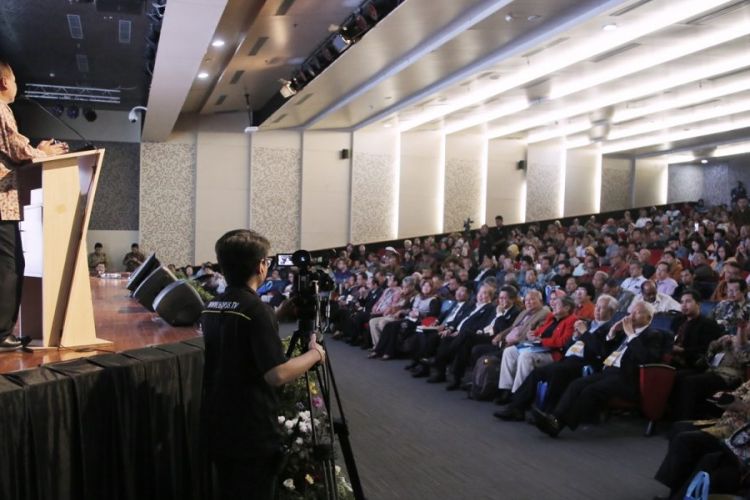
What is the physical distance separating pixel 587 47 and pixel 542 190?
25.6 ft

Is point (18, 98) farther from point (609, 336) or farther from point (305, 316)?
point (305, 316)

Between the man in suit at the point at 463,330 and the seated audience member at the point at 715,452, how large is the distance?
3094 millimetres

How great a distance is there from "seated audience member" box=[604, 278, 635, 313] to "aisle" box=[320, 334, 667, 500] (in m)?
1.32

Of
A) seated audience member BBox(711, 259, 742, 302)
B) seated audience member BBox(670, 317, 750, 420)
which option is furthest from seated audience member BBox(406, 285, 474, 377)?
seated audience member BBox(670, 317, 750, 420)

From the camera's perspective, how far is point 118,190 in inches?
546

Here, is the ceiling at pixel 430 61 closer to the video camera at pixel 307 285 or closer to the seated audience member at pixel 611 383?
the seated audience member at pixel 611 383

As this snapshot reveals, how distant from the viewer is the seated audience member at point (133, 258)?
12705 mm

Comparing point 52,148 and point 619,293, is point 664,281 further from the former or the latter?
point 52,148

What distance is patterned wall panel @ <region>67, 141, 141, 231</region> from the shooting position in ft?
45.2

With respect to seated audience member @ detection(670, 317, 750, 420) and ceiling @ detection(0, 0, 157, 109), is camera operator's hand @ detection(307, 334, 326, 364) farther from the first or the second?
ceiling @ detection(0, 0, 157, 109)

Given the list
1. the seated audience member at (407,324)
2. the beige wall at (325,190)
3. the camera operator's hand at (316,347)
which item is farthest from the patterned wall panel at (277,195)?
the camera operator's hand at (316,347)

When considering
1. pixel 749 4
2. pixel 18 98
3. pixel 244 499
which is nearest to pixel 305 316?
pixel 244 499

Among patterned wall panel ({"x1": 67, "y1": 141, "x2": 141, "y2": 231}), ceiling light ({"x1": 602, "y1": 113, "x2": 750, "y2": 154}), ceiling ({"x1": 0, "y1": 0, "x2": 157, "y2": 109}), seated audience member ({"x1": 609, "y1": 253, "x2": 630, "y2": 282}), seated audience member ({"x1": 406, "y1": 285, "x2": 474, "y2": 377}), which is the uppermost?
ceiling ({"x1": 0, "y1": 0, "x2": 157, "y2": 109})

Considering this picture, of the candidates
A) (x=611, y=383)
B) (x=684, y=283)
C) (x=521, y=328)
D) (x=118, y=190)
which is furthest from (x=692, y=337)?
(x=118, y=190)
